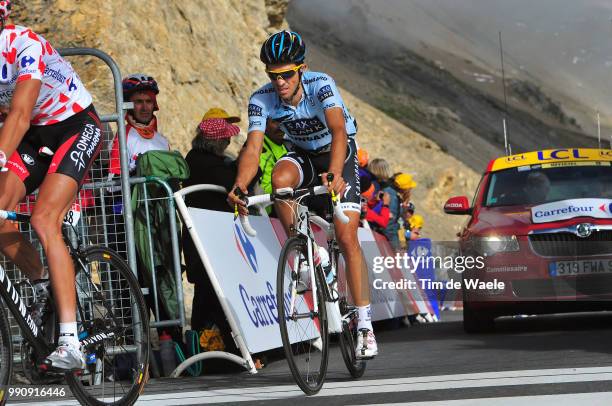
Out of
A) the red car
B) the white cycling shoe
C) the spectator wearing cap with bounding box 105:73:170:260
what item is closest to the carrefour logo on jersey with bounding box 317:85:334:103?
the white cycling shoe

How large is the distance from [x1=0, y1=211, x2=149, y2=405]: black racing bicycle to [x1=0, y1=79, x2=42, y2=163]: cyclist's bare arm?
0.36 m

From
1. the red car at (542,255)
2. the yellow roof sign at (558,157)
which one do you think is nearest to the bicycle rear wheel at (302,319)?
the red car at (542,255)

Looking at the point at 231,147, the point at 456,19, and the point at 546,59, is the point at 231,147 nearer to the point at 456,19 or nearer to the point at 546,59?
the point at 456,19

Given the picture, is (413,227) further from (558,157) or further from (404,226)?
(558,157)

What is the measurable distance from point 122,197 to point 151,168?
48 cm

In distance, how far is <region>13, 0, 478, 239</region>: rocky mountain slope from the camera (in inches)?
755

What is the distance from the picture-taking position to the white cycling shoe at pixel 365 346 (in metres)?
7.91

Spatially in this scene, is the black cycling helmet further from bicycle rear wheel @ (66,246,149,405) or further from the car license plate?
the car license plate

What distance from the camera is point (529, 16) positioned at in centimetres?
12638

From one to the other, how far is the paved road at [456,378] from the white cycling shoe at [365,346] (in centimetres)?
17

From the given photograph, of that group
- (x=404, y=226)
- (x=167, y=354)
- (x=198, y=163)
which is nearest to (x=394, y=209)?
(x=404, y=226)

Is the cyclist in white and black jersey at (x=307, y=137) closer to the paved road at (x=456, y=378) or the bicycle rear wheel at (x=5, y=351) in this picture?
the paved road at (x=456, y=378)

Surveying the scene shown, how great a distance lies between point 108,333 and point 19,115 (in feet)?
4.29

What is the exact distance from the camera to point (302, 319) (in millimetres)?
7289
